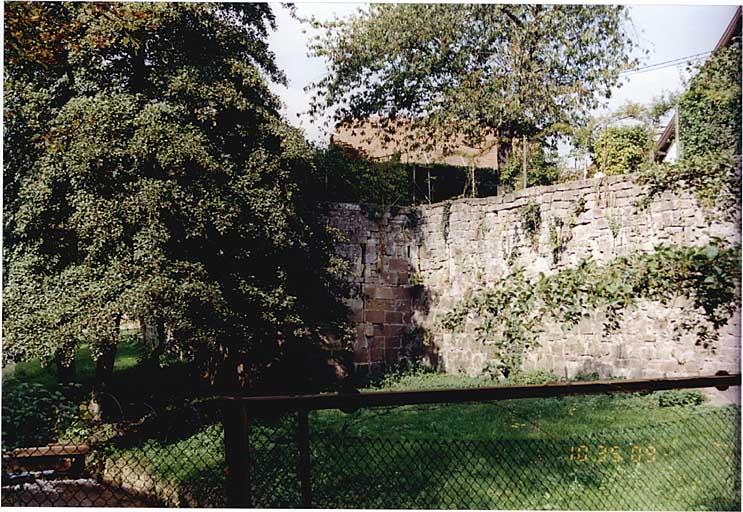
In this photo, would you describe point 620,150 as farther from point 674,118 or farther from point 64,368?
point 64,368

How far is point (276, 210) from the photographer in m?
4.60

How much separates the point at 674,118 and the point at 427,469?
3.07m

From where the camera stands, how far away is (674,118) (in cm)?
489

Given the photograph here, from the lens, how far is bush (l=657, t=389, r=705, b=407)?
4.46 m

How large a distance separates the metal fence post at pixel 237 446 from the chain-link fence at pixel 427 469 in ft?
1.46

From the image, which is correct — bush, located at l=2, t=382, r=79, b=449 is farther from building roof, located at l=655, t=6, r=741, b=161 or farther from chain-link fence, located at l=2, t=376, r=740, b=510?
building roof, located at l=655, t=6, r=741, b=161

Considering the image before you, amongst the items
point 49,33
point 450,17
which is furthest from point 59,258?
point 450,17

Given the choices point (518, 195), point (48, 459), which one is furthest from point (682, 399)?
point (48, 459)

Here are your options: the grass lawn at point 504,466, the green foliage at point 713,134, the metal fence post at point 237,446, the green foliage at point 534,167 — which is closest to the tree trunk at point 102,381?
the grass lawn at point 504,466

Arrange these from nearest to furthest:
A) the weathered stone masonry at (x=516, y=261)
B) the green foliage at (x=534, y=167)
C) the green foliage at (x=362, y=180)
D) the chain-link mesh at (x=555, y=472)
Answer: the chain-link mesh at (x=555, y=472), the weathered stone masonry at (x=516, y=261), the green foliage at (x=362, y=180), the green foliage at (x=534, y=167)

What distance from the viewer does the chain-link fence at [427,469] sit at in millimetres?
3020

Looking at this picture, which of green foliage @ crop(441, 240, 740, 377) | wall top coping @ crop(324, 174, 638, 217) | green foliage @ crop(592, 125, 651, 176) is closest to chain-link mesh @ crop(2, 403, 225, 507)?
green foliage @ crop(441, 240, 740, 377)

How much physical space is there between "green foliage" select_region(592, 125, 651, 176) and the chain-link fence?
2.57 m

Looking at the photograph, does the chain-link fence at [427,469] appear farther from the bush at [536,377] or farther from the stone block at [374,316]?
the stone block at [374,316]
